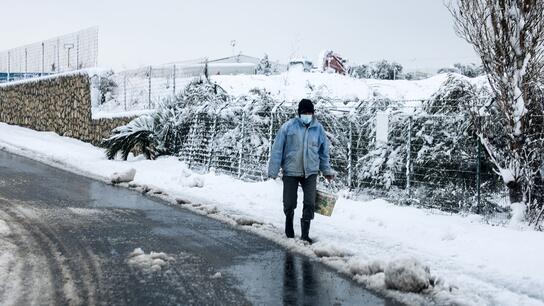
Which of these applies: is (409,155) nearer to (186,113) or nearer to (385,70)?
(186,113)

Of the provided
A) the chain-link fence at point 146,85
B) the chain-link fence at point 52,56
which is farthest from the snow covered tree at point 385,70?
the chain-link fence at point 52,56

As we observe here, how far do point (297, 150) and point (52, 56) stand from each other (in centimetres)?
2774

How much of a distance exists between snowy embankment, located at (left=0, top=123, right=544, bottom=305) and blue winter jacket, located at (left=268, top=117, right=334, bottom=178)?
0.88 meters

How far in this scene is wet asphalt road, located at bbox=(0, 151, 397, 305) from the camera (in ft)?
16.1

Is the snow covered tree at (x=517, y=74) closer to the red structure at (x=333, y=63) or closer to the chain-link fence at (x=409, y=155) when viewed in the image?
the chain-link fence at (x=409, y=155)

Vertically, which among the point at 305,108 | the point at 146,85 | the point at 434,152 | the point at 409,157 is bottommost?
the point at 409,157

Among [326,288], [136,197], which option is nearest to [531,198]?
[326,288]

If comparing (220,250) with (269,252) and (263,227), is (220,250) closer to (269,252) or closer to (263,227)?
(269,252)

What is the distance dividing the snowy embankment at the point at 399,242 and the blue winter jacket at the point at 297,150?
88cm

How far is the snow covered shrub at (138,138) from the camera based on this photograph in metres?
17.6

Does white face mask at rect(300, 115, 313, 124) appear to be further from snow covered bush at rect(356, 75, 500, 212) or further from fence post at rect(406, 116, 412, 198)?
fence post at rect(406, 116, 412, 198)

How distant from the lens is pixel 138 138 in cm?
1766

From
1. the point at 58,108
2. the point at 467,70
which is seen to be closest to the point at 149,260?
the point at 467,70

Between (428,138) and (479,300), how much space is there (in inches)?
214
